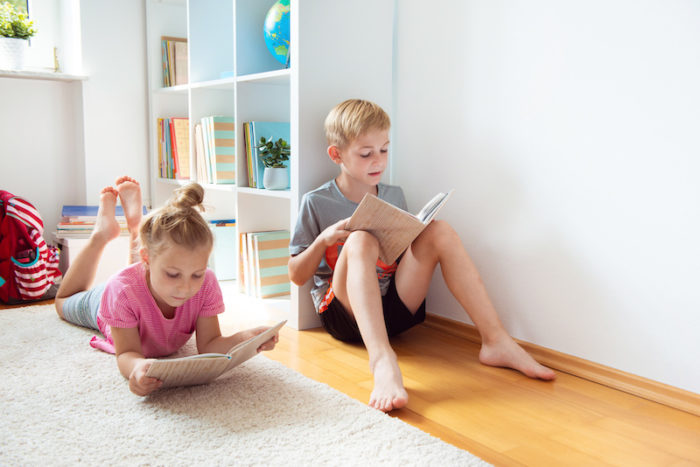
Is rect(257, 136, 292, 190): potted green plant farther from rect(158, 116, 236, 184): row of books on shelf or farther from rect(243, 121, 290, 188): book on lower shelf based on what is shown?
rect(158, 116, 236, 184): row of books on shelf

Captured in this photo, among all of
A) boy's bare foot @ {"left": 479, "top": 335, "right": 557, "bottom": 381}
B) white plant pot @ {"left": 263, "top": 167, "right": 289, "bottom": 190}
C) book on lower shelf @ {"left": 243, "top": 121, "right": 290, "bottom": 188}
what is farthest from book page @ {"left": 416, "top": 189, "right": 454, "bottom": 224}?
book on lower shelf @ {"left": 243, "top": 121, "right": 290, "bottom": 188}

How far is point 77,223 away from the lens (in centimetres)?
239

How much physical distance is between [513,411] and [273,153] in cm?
118

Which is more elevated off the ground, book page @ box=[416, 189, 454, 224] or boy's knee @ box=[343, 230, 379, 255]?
book page @ box=[416, 189, 454, 224]

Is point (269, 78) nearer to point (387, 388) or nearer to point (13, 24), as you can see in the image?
point (387, 388)

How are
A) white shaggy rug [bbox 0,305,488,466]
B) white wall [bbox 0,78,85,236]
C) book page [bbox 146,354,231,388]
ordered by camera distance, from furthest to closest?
white wall [bbox 0,78,85,236] < book page [bbox 146,354,231,388] < white shaggy rug [bbox 0,305,488,466]

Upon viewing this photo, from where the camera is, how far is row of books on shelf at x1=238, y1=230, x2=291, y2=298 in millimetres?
2170

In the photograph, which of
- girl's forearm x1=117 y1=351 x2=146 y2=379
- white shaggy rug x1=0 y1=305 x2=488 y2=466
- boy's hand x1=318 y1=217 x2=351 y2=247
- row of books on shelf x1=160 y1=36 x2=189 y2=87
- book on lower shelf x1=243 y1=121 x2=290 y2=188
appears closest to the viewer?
white shaggy rug x1=0 y1=305 x2=488 y2=466

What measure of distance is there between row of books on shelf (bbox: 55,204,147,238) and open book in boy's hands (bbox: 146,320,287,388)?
129 cm

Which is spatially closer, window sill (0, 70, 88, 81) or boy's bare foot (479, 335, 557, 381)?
boy's bare foot (479, 335, 557, 381)

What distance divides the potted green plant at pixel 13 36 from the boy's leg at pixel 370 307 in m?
1.86

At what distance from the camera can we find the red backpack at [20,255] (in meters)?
2.10

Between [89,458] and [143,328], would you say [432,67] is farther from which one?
[89,458]

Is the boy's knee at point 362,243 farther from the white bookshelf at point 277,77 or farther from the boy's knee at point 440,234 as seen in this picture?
the white bookshelf at point 277,77
